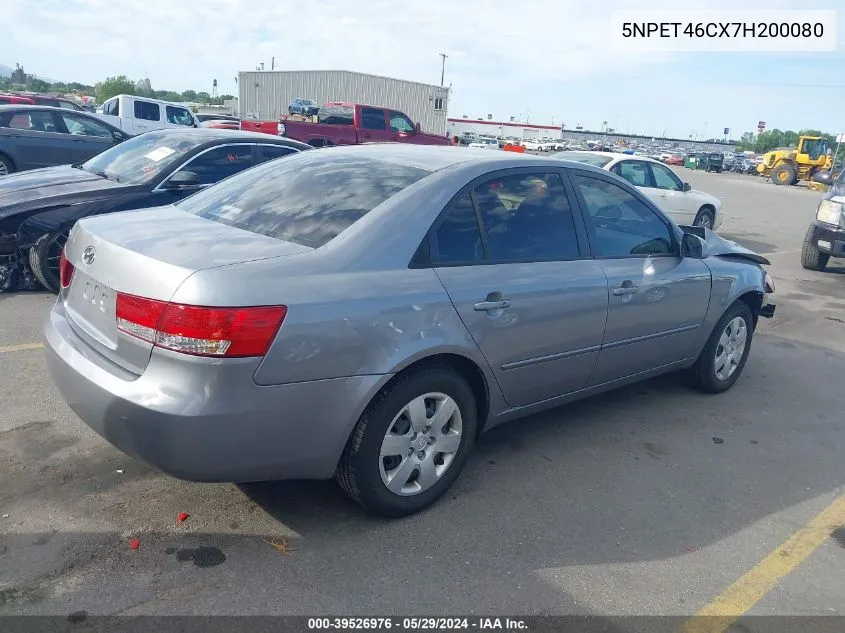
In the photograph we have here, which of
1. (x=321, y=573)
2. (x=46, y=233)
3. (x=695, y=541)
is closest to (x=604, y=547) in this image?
(x=695, y=541)

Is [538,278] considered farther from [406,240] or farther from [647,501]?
[647,501]

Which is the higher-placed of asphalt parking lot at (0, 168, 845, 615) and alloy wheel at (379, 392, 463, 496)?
alloy wheel at (379, 392, 463, 496)

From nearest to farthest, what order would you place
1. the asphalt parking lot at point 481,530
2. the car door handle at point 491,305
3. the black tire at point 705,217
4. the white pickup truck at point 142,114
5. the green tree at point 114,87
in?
1. the asphalt parking lot at point 481,530
2. the car door handle at point 491,305
3. the black tire at point 705,217
4. the white pickup truck at point 142,114
5. the green tree at point 114,87

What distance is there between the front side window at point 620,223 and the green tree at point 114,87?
6941 centimetres

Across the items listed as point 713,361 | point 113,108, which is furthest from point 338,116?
point 713,361

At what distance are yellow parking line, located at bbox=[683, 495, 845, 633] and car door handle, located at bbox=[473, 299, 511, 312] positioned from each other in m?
1.52

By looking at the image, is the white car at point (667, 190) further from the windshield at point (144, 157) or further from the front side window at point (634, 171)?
the windshield at point (144, 157)

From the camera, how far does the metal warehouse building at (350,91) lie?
31.4 metres

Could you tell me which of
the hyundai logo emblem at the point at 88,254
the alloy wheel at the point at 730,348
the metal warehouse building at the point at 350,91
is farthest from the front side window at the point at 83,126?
the metal warehouse building at the point at 350,91

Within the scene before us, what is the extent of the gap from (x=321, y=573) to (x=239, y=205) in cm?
185

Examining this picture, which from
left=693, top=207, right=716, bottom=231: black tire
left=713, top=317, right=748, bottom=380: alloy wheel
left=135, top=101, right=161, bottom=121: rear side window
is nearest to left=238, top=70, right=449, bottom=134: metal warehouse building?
left=135, top=101, right=161, bottom=121: rear side window

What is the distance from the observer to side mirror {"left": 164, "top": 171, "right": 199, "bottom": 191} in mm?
6566

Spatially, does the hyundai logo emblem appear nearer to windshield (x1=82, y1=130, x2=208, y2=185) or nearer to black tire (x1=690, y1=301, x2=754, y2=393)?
windshield (x1=82, y1=130, x2=208, y2=185)

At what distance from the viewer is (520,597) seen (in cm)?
277
